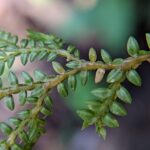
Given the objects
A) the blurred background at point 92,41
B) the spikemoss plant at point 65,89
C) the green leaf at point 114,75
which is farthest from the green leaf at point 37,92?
the blurred background at point 92,41

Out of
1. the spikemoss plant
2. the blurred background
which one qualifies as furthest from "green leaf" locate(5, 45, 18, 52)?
the blurred background

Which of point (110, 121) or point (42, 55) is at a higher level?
point (42, 55)

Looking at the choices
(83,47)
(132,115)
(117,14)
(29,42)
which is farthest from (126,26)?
(29,42)

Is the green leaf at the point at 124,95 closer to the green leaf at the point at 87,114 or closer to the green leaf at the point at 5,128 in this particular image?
the green leaf at the point at 87,114

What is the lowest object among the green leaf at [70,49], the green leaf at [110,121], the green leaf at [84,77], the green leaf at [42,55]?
the green leaf at [110,121]

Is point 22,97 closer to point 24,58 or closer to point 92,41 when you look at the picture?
point 24,58

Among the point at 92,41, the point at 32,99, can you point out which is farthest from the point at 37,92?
the point at 92,41
